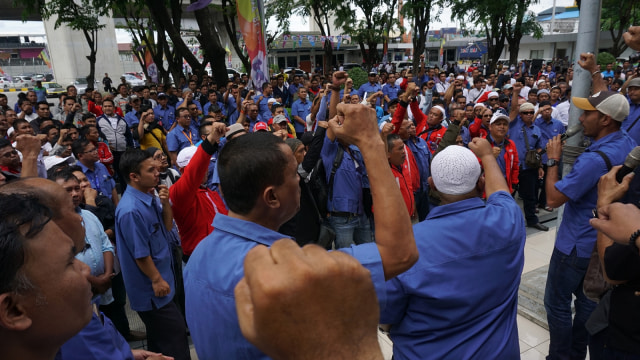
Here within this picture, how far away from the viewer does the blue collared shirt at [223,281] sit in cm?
120

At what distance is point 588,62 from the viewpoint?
128 inches

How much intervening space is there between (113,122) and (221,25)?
36827 mm

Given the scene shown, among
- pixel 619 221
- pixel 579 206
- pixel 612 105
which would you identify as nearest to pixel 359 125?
pixel 619 221

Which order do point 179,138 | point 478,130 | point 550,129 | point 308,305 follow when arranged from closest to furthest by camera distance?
point 308,305
point 478,130
point 179,138
point 550,129

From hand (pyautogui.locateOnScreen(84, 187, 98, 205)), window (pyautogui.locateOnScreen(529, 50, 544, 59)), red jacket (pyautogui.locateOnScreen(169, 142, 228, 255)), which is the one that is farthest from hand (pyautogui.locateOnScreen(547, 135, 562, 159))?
window (pyautogui.locateOnScreen(529, 50, 544, 59))

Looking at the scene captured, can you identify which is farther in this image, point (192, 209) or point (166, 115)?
point (166, 115)

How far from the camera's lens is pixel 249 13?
9.23 meters

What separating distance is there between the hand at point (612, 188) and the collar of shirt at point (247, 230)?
6.15 feet

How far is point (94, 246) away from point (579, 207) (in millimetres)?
3358

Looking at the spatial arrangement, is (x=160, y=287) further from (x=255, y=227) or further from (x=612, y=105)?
(x=612, y=105)

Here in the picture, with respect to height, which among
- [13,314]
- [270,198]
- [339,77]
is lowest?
[13,314]

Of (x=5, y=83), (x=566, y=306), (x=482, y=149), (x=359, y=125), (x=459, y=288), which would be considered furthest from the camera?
(x=5, y=83)

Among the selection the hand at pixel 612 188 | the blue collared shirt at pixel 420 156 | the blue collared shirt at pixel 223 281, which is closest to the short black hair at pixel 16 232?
the blue collared shirt at pixel 223 281

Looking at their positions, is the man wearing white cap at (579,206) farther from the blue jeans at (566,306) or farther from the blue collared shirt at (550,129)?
the blue collared shirt at (550,129)
